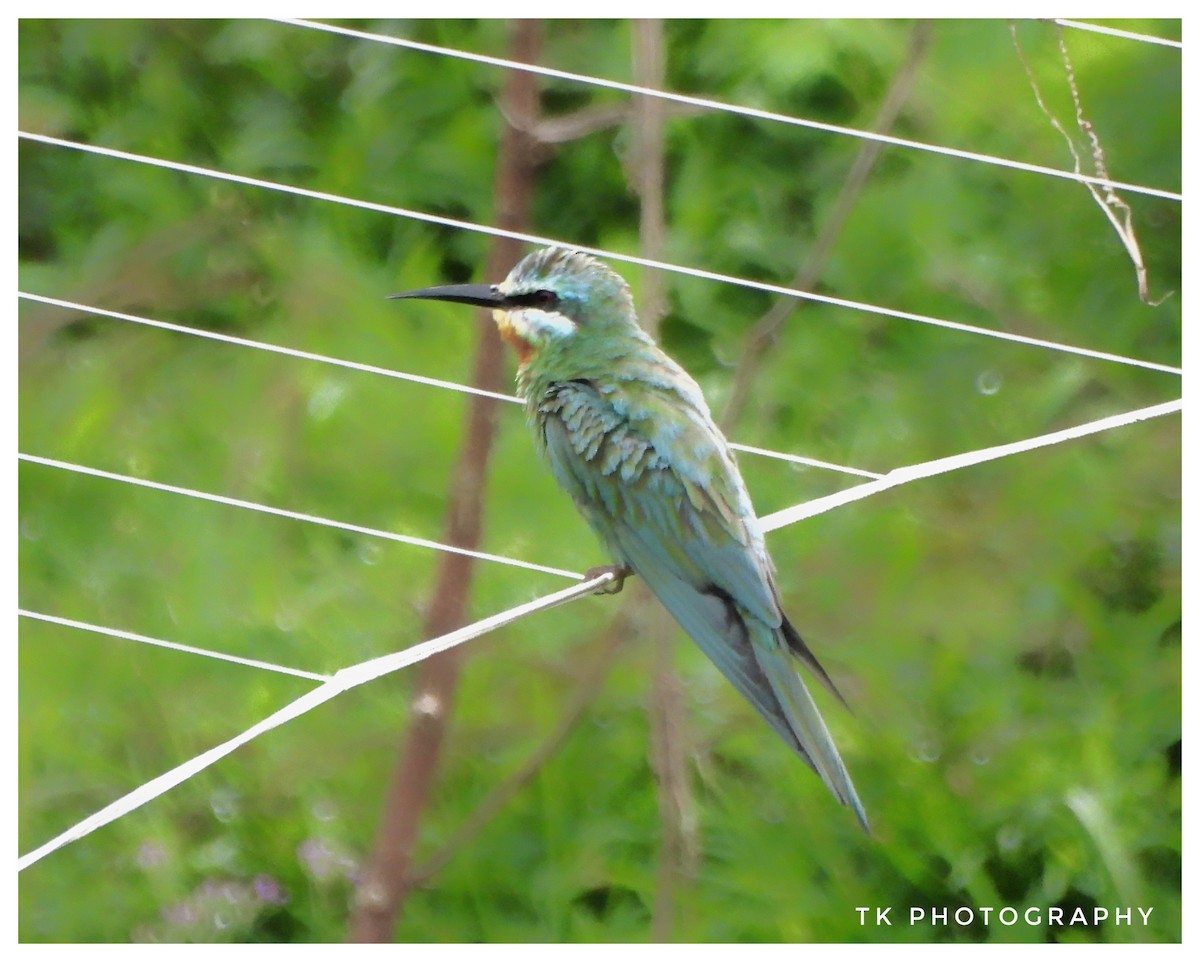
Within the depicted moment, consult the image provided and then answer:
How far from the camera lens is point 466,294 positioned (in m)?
2.12

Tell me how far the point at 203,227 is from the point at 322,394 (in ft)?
0.92

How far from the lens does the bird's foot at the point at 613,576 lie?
6.83 feet

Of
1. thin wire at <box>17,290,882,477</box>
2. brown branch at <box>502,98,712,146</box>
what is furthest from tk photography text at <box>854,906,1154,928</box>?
brown branch at <box>502,98,712,146</box>

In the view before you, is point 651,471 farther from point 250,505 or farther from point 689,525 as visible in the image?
point 250,505

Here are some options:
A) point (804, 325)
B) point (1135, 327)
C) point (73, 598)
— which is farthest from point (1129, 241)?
point (73, 598)

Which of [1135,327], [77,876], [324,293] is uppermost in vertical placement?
[324,293]

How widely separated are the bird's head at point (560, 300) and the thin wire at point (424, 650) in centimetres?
30

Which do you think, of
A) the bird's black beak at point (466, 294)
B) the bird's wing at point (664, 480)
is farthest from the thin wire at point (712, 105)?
the bird's wing at point (664, 480)

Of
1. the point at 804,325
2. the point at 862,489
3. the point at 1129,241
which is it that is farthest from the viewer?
the point at 804,325

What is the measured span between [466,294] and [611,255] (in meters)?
0.19

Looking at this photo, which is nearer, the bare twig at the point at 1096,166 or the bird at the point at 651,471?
the bird at the point at 651,471

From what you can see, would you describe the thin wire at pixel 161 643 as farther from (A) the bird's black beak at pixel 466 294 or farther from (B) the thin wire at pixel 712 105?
(B) the thin wire at pixel 712 105

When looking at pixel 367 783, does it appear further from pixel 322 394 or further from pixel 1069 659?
pixel 1069 659

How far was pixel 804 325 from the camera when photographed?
226cm
